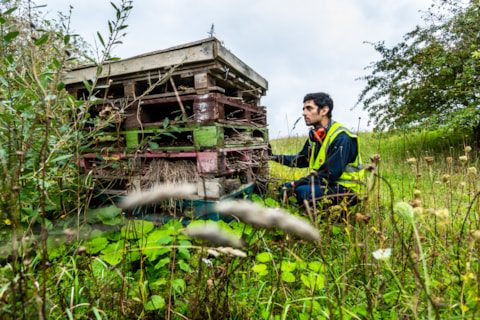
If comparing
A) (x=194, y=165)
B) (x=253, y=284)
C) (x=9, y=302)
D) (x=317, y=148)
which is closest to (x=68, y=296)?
(x=9, y=302)

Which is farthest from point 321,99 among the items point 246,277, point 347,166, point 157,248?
point 157,248

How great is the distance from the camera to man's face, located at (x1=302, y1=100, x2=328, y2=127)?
11.3ft

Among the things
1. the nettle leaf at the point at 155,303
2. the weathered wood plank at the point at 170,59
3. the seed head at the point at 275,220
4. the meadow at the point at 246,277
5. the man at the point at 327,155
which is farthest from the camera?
the man at the point at 327,155

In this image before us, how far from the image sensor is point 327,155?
9.14ft

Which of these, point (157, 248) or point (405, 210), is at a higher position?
point (405, 210)

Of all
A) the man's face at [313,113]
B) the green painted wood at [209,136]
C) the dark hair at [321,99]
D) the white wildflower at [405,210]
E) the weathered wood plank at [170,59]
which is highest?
the weathered wood plank at [170,59]

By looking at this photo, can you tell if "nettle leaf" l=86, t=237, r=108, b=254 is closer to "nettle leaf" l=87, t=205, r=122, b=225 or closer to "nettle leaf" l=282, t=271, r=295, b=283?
"nettle leaf" l=87, t=205, r=122, b=225

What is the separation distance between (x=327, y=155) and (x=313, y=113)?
2.94 ft

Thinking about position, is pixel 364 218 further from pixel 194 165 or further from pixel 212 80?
pixel 212 80

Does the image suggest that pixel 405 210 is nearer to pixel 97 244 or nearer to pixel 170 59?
pixel 97 244

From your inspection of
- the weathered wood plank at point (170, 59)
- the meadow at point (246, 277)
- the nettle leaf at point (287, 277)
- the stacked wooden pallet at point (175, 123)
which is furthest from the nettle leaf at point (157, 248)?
the weathered wood plank at point (170, 59)

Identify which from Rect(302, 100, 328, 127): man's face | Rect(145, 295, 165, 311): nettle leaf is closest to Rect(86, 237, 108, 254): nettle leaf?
Rect(145, 295, 165, 311): nettle leaf

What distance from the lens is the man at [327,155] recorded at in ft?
9.36

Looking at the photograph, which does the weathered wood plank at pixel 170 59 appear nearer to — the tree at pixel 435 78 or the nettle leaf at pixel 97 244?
the nettle leaf at pixel 97 244
